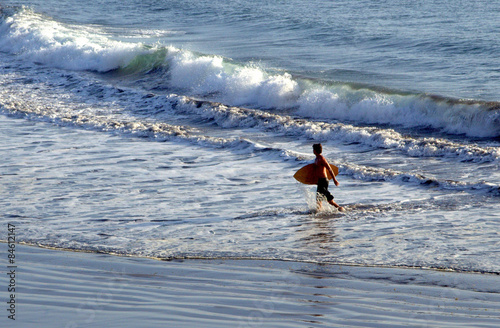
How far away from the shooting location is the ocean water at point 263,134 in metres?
8.07

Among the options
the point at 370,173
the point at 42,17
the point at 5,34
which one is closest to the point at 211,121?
the point at 370,173

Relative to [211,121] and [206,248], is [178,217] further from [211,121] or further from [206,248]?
[211,121]

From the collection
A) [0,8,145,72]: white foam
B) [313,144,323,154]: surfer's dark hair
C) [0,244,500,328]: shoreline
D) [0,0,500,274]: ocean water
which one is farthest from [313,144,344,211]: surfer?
[0,8,145,72]: white foam

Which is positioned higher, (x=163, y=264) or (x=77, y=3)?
(x=77, y=3)

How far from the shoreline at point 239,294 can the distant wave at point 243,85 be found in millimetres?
9422

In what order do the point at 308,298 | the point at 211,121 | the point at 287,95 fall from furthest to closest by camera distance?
1. the point at 287,95
2. the point at 211,121
3. the point at 308,298

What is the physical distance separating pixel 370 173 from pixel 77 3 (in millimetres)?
35942

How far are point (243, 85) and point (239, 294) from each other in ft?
48.0

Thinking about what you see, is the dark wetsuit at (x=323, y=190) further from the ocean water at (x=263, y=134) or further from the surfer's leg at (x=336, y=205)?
the ocean water at (x=263, y=134)

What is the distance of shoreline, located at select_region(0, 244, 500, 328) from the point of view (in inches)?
206

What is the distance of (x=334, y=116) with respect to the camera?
57.0 ft

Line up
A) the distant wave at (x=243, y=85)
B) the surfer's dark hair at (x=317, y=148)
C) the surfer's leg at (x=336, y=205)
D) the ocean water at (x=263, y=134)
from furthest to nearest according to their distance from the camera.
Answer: the distant wave at (x=243, y=85), the surfer's dark hair at (x=317, y=148), the surfer's leg at (x=336, y=205), the ocean water at (x=263, y=134)

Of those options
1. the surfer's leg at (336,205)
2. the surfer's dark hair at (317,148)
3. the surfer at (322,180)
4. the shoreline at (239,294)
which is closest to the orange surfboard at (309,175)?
the surfer at (322,180)

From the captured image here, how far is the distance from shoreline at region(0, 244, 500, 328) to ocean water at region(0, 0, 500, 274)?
0.49 m
